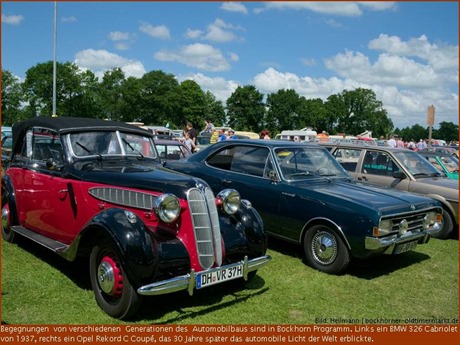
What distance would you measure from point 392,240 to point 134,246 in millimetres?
3481

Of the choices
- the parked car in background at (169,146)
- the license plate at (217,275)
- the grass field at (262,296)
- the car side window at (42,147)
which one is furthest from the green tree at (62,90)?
the license plate at (217,275)

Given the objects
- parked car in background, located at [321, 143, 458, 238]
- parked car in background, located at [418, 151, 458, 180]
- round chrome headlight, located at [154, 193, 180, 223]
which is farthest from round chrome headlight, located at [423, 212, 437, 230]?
parked car in background, located at [418, 151, 458, 180]

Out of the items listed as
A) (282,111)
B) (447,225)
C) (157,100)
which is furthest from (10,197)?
(282,111)

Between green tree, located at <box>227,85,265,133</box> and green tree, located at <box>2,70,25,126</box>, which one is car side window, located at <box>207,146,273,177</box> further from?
green tree, located at <box>227,85,265,133</box>

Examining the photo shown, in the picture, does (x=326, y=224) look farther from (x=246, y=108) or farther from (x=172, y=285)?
(x=246, y=108)

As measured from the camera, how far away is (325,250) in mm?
5941

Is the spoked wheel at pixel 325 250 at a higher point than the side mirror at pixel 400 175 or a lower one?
lower

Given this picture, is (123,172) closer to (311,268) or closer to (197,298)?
(197,298)

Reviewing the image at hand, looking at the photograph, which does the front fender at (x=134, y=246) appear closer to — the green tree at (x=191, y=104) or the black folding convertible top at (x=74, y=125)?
the black folding convertible top at (x=74, y=125)

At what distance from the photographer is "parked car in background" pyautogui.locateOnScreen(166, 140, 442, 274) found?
18.4 ft

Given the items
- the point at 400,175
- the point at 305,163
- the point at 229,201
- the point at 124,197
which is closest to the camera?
the point at 124,197

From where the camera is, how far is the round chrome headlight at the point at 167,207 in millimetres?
4285

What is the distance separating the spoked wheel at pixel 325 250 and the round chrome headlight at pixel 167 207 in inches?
99.7

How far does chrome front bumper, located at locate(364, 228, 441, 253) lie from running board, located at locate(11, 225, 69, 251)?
3.76 metres
